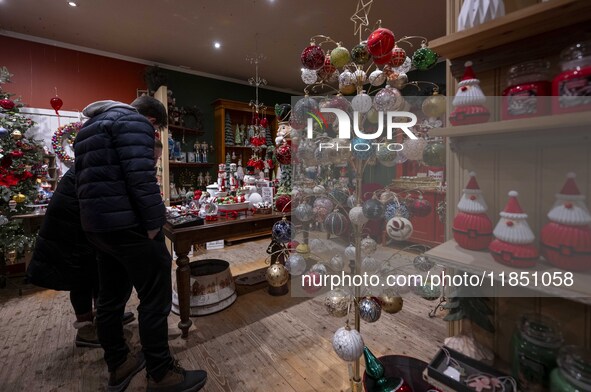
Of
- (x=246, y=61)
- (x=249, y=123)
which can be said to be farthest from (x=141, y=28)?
(x=249, y=123)

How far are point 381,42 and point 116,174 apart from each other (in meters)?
1.28

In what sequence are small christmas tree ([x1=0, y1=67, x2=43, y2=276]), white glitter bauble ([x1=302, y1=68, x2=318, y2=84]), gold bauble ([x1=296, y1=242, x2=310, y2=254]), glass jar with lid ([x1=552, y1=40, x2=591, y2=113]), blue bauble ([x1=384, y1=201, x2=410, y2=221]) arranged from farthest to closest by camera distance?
1. small christmas tree ([x1=0, y1=67, x2=43, y2=276])
2. gold bauble ([x1=296, y1=242, x2=310, y2=254])
3. white glitter bauble ([x1=302, y1=68, x2=318, y2=84])
4. blue bauble ([x1=384, y1=201, x2=410, y2=221])
5. glass jar with lid ([x1=552, y1=40, x2=591, y2=113])

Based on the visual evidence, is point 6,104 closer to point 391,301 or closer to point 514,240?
point 391,301

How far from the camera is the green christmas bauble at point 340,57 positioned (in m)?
1.19

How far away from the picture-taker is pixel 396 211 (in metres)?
1.21

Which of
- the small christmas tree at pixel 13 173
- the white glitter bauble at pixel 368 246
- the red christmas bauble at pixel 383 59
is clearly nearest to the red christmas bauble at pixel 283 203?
the white glitter bauble at pixel 368 246

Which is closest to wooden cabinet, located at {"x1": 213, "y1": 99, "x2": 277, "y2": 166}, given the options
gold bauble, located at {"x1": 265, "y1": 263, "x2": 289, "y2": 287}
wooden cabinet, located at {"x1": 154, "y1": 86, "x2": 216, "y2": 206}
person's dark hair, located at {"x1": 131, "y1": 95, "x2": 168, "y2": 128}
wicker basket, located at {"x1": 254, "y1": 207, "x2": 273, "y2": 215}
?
wooden cabinet, located at {"x1": 154, "y1": 86, "x2": 216, "y2": 206}

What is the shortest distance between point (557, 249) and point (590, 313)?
0.27 m

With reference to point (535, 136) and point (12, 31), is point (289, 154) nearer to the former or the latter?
point (535, 136)

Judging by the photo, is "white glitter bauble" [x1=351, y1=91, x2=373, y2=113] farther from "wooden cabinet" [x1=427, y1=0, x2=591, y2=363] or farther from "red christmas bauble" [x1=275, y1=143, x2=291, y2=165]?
"red christmas bauble" [x1=275, y1=143, x2=291, y2=165]

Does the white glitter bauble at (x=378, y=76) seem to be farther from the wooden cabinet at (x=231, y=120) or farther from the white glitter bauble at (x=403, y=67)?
the wooden cabinet at (x=231, y=120)

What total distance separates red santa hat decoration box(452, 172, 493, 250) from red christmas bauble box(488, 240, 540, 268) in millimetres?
74

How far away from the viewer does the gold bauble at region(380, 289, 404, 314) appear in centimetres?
125

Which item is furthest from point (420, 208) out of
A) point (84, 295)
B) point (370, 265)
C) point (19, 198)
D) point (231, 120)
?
point (231, 120)
